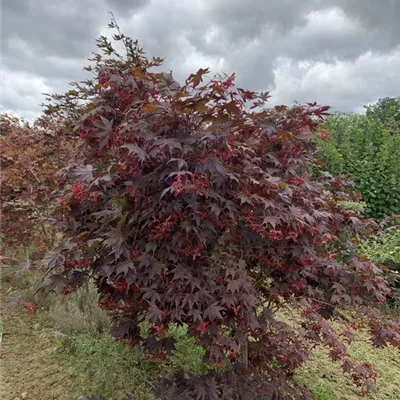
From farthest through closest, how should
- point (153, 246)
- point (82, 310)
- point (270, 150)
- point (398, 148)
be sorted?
1. point (398, 148)
2. point (82, 310)
3. point (270, 150)
4. point (153, 246)

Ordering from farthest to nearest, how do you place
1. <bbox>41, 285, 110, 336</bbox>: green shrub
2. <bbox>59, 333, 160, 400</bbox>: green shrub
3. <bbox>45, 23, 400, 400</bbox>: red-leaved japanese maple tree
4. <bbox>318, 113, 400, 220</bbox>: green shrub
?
<bbox>318, 113, 400, 220</bbox>: green shrub → <bbox>41, 285, 110, 336</bbox>: green shrub → <bbox>59, 333, 160, 400</bbox>: green shrub → <bbox>45, 23, 400, 400</bbox>: red-leaved japanese maple tree

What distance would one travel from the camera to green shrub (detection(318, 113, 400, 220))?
5.81m

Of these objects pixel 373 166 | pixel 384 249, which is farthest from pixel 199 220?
pixel 373 166

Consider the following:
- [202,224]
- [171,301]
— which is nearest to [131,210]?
[202,224]

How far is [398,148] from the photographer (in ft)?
20.0

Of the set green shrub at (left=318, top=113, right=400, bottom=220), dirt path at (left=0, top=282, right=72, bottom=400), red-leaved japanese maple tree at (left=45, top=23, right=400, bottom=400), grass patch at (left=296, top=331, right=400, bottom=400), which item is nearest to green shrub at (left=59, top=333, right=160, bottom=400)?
dirt path at (left=0, top=282, right=72, bottom=400)

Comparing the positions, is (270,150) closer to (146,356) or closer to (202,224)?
(202,224)

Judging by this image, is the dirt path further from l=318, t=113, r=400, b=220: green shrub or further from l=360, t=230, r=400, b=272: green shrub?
l=318, t=113, r=400, b=220: green shrub

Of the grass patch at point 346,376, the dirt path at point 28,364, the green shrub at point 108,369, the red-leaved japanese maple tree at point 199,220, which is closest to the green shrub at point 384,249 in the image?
the grass patch at point 346,376

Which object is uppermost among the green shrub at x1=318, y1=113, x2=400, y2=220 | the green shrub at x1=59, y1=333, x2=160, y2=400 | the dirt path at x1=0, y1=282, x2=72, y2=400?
the green shrub at x1=318, y1=113, x2=400, y2=220

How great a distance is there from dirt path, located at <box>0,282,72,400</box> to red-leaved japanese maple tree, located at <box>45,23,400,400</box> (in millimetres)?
1016

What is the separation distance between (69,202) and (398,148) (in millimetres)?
5676

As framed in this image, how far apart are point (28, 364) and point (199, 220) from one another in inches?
97.6

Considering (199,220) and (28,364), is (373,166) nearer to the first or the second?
(199,220)
